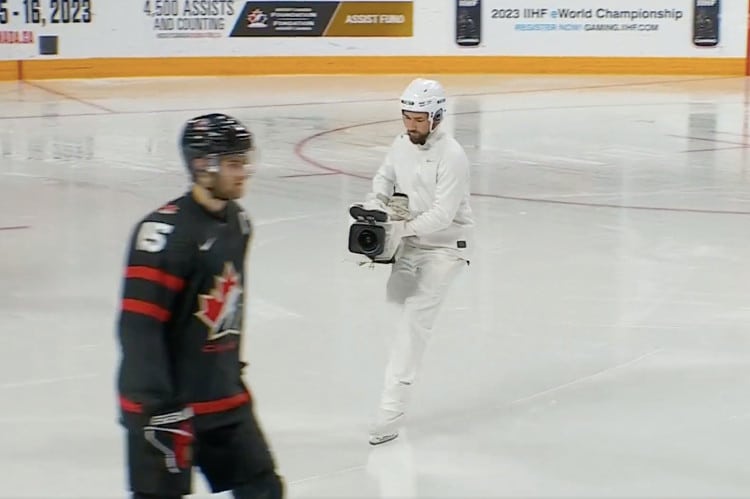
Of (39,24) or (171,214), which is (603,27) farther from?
(171,214)

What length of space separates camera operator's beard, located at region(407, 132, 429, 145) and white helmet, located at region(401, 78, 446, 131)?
55mm

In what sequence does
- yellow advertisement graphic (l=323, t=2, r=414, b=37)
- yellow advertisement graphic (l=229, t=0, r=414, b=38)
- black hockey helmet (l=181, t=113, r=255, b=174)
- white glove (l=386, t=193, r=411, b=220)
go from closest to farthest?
black hockey helmet (l=181, t=113, r=255, b=174), white glove (l=386, t=193, r=411, b=220), yellow advertisement graphic (l=229, t=0, r=414, b=38), yellow advertisement graphic (l=323, t=2, r=414, b=37)

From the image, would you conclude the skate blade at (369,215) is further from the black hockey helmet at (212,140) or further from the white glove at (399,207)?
the black hockey helmet at (212,140)

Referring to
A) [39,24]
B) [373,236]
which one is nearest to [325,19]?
[39,24]

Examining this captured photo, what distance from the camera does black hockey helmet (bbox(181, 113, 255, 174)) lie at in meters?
3.53

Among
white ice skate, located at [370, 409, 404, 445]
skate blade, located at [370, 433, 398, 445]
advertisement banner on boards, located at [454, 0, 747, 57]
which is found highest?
advertisement banner on boards, located at [454, 0, 747, 57]

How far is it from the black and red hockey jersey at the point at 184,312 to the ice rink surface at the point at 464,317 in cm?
163

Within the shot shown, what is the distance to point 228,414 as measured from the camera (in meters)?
3.71

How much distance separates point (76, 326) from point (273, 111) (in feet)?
33.9

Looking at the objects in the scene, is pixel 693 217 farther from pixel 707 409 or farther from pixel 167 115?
pixel 167 115

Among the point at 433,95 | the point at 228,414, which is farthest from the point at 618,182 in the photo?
the point at 228,414

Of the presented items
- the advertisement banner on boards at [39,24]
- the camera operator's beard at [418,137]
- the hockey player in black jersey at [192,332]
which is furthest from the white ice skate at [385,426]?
the advertisement banner on boards at [39,24]

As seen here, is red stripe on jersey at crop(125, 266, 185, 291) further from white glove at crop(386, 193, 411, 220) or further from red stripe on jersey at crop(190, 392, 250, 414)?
white glove at crop(386, 193, 411, 220)

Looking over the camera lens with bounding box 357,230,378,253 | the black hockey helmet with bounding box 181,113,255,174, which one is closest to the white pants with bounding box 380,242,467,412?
the camera lens with bounding box 357,230,378,253
